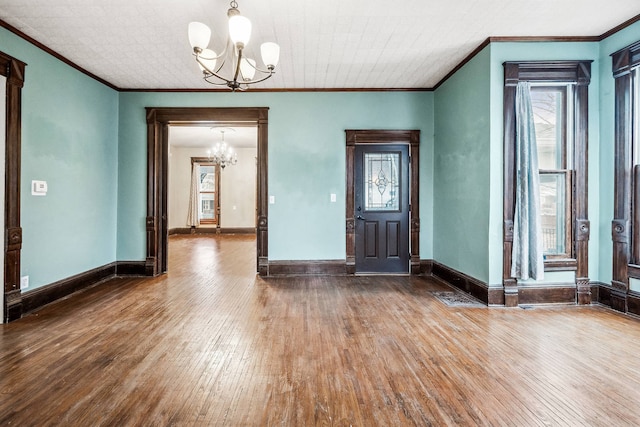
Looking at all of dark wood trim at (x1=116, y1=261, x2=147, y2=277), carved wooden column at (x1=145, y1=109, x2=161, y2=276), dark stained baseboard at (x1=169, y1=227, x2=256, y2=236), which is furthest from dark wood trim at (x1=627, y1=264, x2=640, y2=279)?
dark stained baseboard at (x1=169, y1=227, x2=256, y2=236)

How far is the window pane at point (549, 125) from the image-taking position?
3.92 meters

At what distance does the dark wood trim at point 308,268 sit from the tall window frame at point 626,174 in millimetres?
3313

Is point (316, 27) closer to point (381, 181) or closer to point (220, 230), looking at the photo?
point (381, 181)

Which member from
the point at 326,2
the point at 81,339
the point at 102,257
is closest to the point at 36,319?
the point at 81,339

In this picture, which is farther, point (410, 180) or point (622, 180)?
point (410, 180)

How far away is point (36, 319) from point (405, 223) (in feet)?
15.6

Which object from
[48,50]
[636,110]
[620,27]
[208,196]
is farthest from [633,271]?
[208,196]

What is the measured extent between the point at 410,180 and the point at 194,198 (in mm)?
8540

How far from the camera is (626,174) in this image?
11.7ft

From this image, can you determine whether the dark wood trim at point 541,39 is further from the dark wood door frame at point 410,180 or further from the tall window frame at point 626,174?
the dark wood door frame at point 410,180

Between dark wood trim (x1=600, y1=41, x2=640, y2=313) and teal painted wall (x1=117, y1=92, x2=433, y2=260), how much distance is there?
7.65 feet

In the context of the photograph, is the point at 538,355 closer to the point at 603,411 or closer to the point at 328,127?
the point at 603,411

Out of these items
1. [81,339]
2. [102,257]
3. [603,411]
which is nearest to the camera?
[603,411]

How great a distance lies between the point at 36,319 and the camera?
3396 mm
